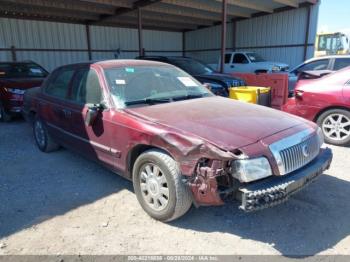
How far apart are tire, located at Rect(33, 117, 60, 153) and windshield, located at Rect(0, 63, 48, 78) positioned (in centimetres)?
347

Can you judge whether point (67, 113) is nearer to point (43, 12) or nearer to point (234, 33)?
point (43, 12)

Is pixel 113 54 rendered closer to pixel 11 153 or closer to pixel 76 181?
pixel 11 153

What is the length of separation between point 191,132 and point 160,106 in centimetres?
86

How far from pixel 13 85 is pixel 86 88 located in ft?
14.4

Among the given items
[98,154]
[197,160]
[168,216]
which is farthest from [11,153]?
[197,160]

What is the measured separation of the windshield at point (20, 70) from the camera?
7.92 metres

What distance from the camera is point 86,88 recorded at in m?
3.88

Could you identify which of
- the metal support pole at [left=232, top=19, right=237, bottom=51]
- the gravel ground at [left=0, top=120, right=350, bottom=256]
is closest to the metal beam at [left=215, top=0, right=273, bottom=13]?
the metal support pole at [left=232, top=19, right=237, bottom=51]

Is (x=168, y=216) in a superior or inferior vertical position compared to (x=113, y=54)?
inferior

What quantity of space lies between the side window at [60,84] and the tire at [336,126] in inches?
175

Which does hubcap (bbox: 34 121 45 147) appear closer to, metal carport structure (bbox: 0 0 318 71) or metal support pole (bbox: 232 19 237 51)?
metal carport structure (bbox: 0 0 318 71)

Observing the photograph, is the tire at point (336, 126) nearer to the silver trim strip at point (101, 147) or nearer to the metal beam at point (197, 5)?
the silver trim strip at point (101, 147)

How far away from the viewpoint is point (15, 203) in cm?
343

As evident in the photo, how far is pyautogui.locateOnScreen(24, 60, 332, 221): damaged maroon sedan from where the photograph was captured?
8.08 ft
